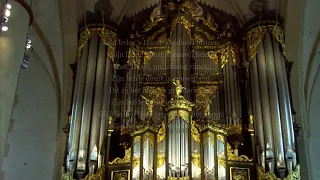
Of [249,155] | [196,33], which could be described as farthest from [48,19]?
[249,155]

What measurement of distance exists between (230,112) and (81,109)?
346 centimetres

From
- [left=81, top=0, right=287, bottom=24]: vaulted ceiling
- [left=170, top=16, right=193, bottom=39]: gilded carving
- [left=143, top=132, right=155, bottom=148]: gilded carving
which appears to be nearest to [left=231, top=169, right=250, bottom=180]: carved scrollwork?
[left=143, top=132, right=155, bottom=148]: gilded carving

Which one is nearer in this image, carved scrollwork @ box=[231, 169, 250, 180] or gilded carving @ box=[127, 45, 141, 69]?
carved scrollwork @ box=[231, 169, 250, 180]

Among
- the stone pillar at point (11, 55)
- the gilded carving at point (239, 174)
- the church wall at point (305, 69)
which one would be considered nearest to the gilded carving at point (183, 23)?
the church wall at point (305, 69)

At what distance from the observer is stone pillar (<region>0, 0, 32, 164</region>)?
8414mm

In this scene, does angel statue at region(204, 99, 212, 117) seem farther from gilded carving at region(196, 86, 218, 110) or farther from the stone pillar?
the stone pillar

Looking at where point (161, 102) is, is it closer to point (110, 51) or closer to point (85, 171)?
point (110, 51)

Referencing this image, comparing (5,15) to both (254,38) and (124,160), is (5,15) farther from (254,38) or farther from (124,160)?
(254,38)

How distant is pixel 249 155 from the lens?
11484 mm

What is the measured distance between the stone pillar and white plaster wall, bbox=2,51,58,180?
4.89m

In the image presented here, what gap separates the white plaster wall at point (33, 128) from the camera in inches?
543

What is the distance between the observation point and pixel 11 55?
8750 millimetres

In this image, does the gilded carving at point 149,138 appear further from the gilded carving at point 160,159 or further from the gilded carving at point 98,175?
the gilded carving at point 98,175

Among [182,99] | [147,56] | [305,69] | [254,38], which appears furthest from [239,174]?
[305,69]
